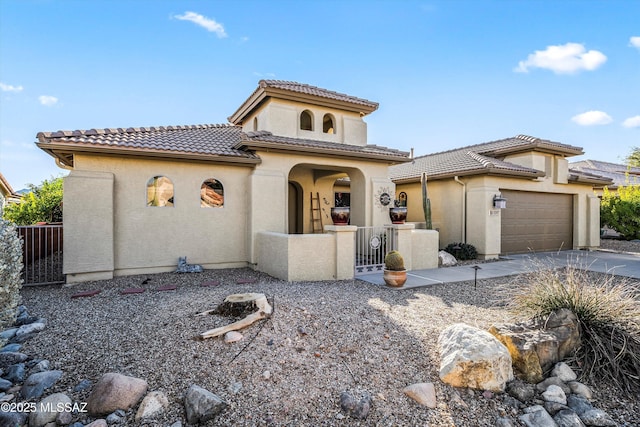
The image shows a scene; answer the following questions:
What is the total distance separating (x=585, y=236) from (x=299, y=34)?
A: 60.0 feet

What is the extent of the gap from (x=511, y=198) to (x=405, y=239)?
7.68 metres

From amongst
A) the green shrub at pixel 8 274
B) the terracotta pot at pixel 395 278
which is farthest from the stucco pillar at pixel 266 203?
the green shrub at pixel 8 274

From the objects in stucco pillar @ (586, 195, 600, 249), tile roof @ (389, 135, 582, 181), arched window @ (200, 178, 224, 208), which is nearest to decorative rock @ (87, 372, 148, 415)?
arched window @ (200, 178, 224, 208)

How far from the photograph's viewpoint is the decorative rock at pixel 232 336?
425cm

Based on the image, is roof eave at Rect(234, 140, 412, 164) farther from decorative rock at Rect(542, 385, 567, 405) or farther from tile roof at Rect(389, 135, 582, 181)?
decorative rock at Rect(542, 385, 567, 405)

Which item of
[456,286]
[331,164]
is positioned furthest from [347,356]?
[331,164]

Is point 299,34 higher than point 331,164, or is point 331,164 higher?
point 299,34

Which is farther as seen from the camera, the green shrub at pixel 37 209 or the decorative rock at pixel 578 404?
the green shrub at pixel 37 209

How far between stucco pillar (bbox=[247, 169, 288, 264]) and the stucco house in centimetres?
3

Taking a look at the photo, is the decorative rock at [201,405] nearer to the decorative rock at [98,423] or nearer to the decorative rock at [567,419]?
the decorative rock at [98,423]

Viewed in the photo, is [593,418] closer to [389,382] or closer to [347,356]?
[389,382]

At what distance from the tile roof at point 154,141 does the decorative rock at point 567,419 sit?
900 cm

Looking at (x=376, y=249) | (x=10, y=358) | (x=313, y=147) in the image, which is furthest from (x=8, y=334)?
(x=376, y=249)

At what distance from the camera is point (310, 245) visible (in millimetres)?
8430
